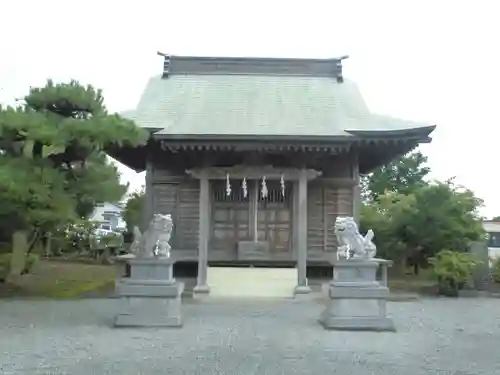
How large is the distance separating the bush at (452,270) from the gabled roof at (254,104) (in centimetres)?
374

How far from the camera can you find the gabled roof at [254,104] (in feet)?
51.4

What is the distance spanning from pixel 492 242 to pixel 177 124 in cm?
2571

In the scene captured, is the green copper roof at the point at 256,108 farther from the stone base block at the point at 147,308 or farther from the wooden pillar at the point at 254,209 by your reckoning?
the stone base block at the point at 147,308

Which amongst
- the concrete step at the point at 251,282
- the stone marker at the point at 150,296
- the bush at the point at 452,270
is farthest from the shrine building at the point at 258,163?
the stone marker at the point at 150,296

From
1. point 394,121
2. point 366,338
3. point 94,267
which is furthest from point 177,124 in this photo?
point 94,267

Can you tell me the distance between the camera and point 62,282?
62.2ft

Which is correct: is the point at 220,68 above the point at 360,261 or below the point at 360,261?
above

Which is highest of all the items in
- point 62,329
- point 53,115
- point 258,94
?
point 258,94

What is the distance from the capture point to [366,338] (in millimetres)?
9539

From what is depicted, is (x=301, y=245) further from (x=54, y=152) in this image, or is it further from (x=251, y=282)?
(x=54, y=152)

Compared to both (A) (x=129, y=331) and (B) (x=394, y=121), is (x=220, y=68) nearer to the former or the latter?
(B) (x=394, y=121)

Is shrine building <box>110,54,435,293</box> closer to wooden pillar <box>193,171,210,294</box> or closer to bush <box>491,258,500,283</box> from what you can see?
wooden pillar <box>193,171,210,294</box>

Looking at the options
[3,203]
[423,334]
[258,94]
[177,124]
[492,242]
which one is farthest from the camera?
[492,242]

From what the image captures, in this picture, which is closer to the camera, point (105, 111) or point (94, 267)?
point (105, 111)
